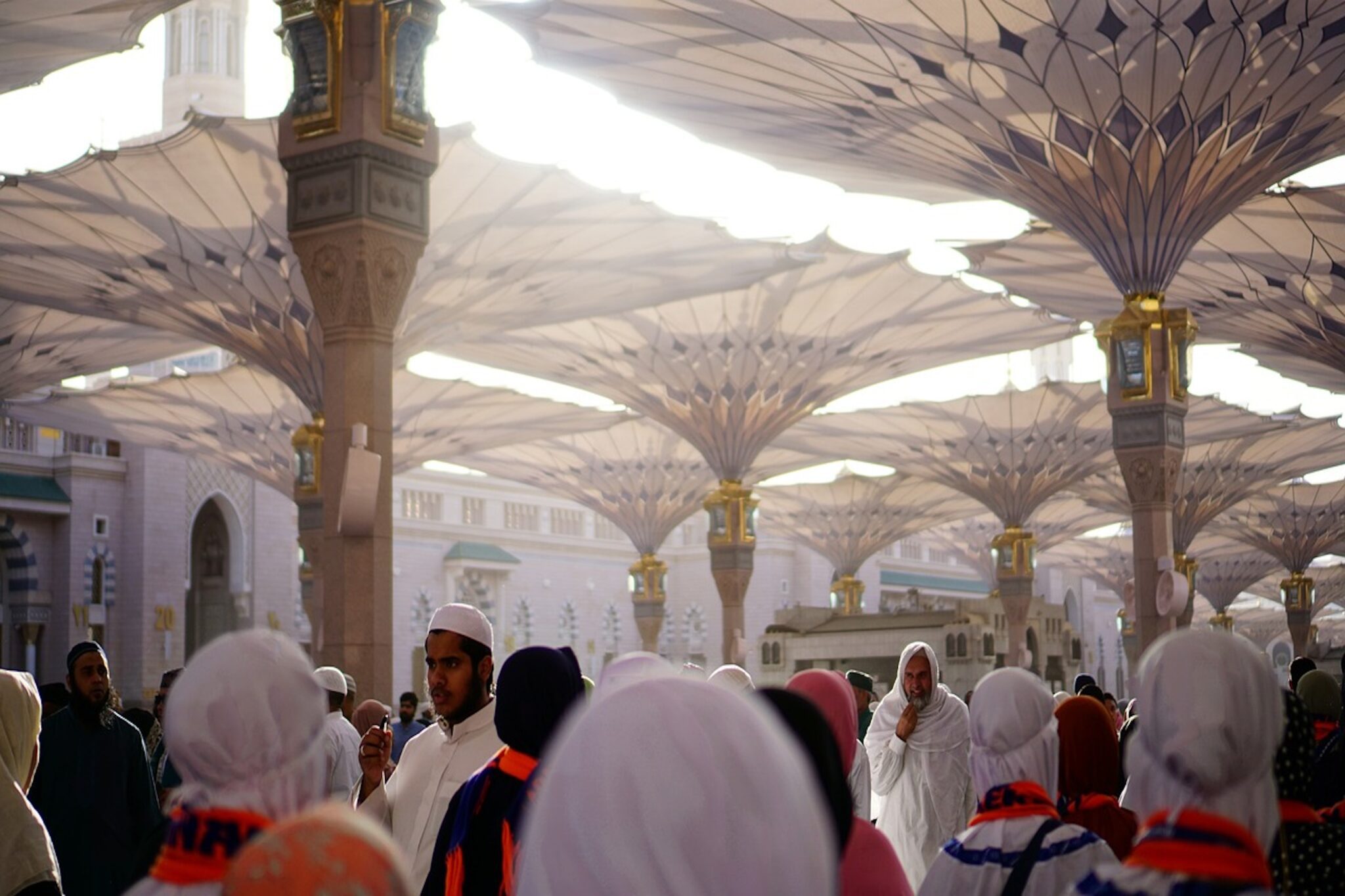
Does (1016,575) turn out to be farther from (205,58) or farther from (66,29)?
(205,58)

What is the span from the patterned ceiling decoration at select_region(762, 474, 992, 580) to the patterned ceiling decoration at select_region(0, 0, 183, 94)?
28371mm

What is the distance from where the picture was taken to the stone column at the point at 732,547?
26500 mm

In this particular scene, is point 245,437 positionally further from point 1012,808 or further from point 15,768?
point 1012,808

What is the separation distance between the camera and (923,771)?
6484 mm

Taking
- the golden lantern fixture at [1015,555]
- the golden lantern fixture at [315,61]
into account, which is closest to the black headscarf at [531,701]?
the golden lantern fixture at [315,61]

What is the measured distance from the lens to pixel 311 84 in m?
8.92

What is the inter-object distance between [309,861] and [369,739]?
265 centimetres

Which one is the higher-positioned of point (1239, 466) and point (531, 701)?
point (1239, 466)

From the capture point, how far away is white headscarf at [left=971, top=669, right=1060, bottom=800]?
3.25m

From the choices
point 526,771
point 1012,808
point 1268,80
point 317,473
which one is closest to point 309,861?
point 526,771

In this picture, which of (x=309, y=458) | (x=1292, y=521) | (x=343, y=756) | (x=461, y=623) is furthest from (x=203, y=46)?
(x=461, y=623)

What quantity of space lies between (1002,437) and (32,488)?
1943cm

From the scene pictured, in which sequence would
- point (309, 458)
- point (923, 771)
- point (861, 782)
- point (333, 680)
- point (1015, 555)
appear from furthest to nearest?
1. point (1015, 555)
2. point (309, 458)
3. point (333, 680)
4. point (923, 771)
5. point (861, 782)

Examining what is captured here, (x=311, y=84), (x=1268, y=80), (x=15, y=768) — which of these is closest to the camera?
(x=15, y=768)
